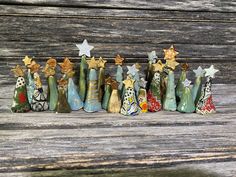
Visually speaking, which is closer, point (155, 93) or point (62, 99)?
point (62, 99)

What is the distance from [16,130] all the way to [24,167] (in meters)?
0.24

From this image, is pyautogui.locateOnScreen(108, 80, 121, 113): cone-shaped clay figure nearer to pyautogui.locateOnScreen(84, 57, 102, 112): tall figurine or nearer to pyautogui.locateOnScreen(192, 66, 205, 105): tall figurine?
pyautogui.locateOnScreen(84, 57, 102, 112): tall figurine

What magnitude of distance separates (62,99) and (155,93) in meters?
0.36

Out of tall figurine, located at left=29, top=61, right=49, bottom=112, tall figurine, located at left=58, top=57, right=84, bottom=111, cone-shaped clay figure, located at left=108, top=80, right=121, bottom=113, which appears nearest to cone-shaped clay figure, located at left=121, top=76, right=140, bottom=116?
cone-shaped clay figure, located at left=108, top=80, right=121, bottom=113

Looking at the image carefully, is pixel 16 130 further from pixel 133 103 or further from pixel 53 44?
pixel 53 44

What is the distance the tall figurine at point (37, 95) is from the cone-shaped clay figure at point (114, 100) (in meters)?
0.25

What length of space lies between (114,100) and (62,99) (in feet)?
0.64

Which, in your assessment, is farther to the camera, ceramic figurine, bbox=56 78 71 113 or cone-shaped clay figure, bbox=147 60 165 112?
cone-shaped clay figure, bbox=147 60 165 112

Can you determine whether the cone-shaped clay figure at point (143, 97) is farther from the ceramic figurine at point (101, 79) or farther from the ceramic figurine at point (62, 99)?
the ceramic figurine at point (62, 99)

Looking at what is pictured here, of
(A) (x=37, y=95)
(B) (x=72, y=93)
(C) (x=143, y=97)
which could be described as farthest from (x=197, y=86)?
(A) (x=37, y=95)

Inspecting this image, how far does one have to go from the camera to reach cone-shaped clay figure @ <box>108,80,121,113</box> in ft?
4.71

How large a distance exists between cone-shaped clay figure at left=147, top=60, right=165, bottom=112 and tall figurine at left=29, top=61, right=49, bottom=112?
0.41 metres

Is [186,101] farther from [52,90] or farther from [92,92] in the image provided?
[52,90]

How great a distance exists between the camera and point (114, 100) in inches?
56.6
